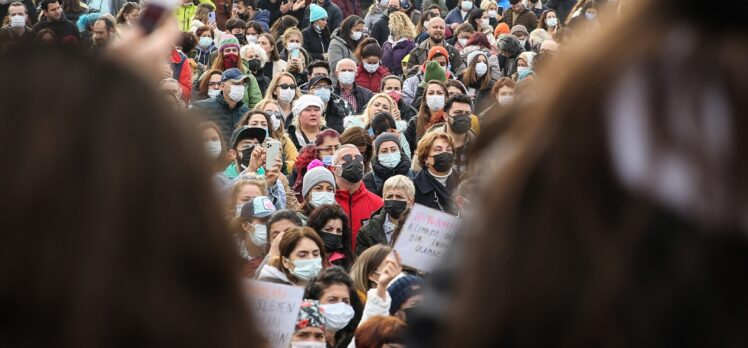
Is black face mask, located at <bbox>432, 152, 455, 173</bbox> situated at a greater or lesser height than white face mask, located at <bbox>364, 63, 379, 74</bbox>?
lesser

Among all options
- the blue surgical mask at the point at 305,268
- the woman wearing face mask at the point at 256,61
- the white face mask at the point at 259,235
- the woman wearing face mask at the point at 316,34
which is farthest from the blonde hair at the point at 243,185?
→ the woman wearing face mask at the point at 316,34

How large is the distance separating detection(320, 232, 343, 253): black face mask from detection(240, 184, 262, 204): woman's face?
0.75 meters

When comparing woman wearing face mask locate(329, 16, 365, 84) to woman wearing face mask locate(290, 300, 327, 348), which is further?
woman wearing face mask locate(329, 16, 365, 84)

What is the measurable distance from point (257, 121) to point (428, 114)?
127 inches

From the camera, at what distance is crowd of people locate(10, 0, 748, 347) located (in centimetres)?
679

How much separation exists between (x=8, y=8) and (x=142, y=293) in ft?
65.5

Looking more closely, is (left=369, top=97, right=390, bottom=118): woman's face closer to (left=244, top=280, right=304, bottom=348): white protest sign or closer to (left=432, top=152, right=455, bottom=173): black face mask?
(left=432, top=152, right=455, bottom=173): black face mask

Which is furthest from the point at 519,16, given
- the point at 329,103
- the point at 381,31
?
the point at 329,103

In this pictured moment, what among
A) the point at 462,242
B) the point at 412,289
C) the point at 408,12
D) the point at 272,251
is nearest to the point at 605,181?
the point at 462,242

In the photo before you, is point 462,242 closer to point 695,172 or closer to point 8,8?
point 695,172

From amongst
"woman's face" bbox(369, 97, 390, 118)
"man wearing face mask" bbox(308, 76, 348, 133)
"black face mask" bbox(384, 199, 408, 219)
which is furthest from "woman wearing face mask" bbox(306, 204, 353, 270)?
"man wearing face mask" bbox(308, 76, 348, 133)

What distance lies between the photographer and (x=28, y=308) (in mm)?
1495

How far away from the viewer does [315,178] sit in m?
11.9

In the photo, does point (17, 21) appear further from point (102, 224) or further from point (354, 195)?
point (102, 224)
